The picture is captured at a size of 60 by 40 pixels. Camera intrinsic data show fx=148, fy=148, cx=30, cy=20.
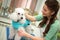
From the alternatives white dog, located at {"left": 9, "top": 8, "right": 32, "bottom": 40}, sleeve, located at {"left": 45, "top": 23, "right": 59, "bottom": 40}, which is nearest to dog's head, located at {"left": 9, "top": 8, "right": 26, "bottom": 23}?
white dog, located at {"left": 9, "top": 8, "right": 32, "bottom": 40}

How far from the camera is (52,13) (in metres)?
1.65

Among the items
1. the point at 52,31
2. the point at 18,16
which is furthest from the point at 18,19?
the point at 52,31

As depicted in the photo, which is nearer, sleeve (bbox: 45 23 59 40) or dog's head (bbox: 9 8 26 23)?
sleeve (bbox: 45 23 59 40)

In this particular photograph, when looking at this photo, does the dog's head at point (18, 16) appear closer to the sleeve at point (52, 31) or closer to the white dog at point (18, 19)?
the white dog at point (18, 19)

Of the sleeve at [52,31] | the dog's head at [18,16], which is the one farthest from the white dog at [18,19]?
the sleeve at [52,31]

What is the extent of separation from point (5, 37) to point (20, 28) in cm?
33

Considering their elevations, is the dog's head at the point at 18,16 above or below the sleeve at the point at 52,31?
above

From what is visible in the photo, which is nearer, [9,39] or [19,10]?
[19,10]

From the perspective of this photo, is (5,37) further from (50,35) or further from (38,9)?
(38,9)

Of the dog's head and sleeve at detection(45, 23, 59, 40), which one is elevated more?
the dog's head

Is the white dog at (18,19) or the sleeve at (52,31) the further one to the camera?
the white dog at (18,19)

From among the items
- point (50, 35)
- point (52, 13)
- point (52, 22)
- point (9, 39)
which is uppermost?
point (52, 13)

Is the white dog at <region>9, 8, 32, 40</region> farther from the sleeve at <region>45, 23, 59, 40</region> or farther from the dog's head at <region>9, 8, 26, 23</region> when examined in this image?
the sleeve at <region>45, 23, 59, 40</region>

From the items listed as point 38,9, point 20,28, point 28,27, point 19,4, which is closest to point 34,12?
point 38,9
